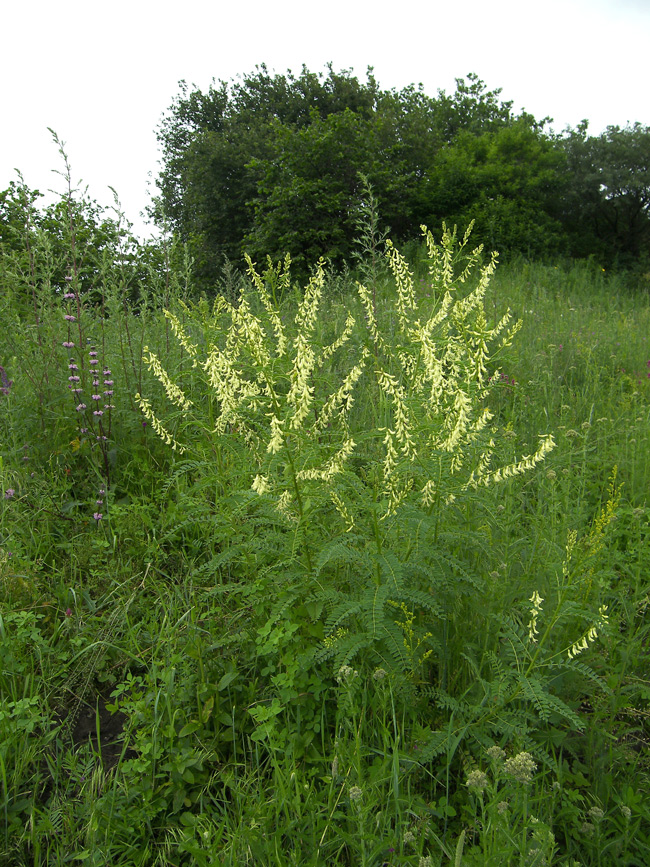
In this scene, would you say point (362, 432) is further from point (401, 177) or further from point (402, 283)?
point (401, 177)

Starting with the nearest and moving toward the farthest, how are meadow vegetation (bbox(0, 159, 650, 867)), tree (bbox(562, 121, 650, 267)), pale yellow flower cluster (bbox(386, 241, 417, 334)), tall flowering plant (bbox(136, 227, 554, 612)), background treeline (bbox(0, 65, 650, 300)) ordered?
meadow vegetation (bbox(0, 159, 650, 867)) < tall flowering plant (bbox(136, 227, 554, 612)) < pale yellow flower cluster (bbox(386, 241, 417, 334)) < background treeline (bbox(0, 65, 650, 300)) < tree (bbox(562, 121, 650, 267))

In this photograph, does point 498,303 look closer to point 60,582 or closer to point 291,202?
point 60,582

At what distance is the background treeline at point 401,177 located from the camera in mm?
16547

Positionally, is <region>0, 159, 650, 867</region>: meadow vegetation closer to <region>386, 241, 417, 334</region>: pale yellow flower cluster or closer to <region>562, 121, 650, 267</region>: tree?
<region>386, 241, 417, 334</region>: pale yellow flower cluster

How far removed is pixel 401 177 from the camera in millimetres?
17844

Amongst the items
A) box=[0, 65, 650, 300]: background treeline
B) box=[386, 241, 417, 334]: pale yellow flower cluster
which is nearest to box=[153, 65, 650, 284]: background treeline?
box=[0, 65, 650, 300]: background treeline

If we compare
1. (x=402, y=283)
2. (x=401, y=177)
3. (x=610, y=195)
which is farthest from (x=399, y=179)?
(x=402, y=283)

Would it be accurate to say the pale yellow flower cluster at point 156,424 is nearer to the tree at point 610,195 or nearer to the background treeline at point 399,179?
the background treeline at point 399,179

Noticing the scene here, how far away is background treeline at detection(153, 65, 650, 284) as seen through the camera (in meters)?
16.5

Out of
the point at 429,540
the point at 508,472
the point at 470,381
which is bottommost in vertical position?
the point at 429,540

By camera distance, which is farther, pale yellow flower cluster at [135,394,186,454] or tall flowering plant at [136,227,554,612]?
pale yellow flower cluster at [135,394,186,454]

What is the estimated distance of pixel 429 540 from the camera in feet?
6.82

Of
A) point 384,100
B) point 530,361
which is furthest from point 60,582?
point 384,100

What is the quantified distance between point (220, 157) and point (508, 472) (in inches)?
881
